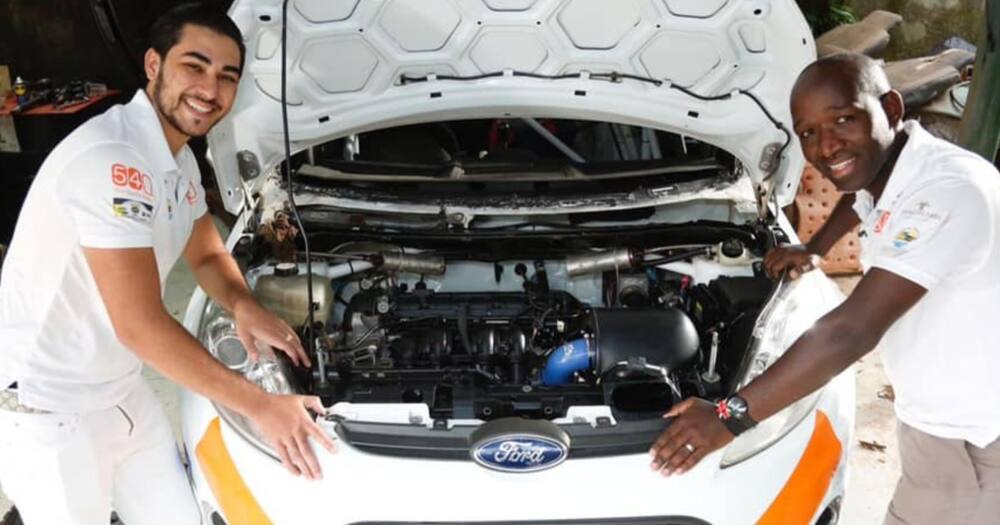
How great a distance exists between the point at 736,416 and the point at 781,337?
45cm

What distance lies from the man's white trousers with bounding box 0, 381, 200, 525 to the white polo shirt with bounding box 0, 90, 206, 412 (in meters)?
0.06

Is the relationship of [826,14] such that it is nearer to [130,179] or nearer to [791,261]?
[791,261]

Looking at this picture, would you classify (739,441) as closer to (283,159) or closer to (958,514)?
(958,514)

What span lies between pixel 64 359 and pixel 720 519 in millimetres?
1618

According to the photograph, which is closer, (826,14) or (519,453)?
(519,453)

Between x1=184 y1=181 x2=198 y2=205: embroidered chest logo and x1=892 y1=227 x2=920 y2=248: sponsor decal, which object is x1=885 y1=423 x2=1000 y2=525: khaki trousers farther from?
x1=184 y1=181 x2=198 y2=205: embroidered chest logo

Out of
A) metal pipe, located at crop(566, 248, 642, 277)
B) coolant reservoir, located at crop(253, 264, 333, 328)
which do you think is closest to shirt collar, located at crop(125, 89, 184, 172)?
coolant reservoir, located at crop(253, 264, 333, 328)

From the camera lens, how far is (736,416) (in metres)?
1.87

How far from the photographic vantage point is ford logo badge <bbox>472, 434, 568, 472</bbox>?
1.84 metres

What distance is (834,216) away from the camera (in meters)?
2.51

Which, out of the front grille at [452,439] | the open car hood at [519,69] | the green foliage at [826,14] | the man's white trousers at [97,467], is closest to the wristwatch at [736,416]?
the front grille at [452,439]

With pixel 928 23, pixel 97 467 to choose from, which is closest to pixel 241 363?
pixel 97 467

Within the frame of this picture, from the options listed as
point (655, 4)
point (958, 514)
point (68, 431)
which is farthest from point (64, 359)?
point (958, 514)

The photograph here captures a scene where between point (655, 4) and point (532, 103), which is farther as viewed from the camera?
point (532, 103)
